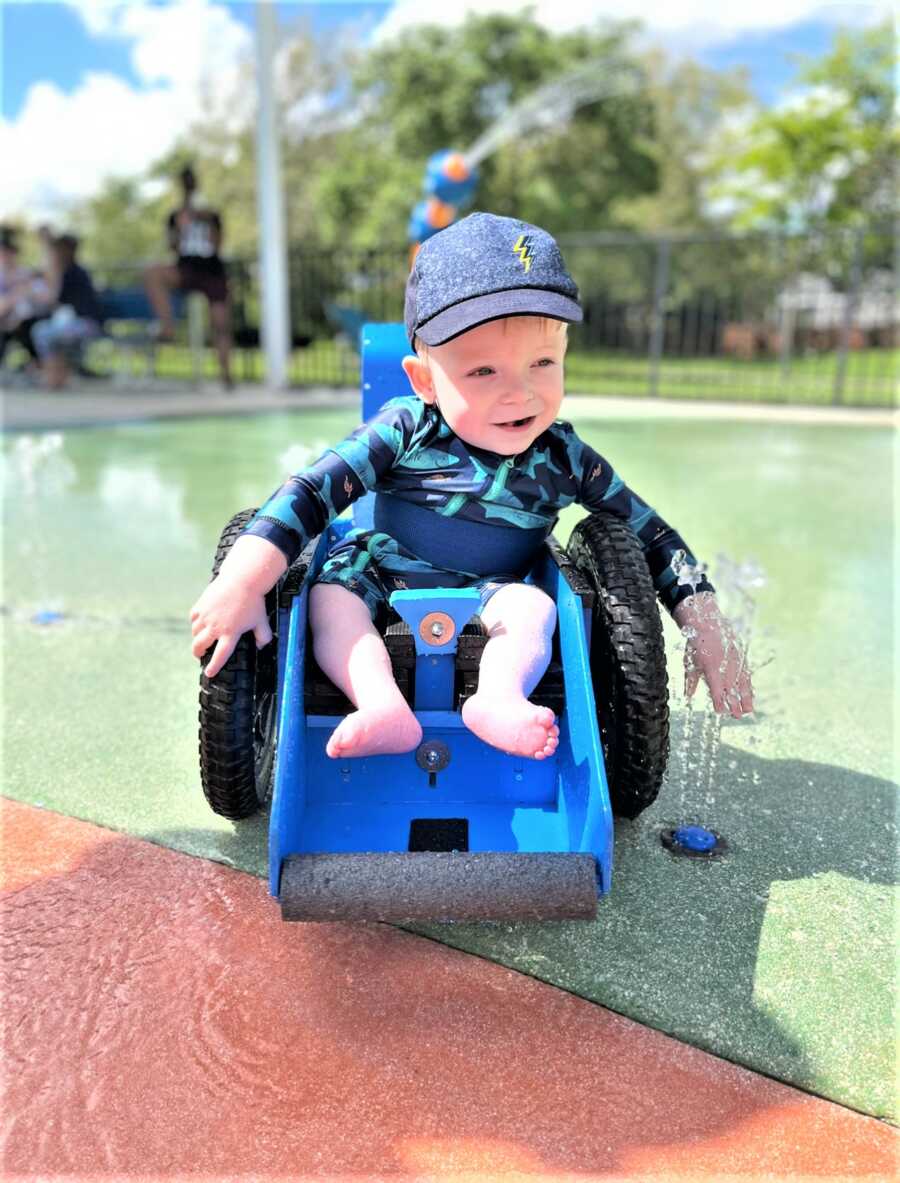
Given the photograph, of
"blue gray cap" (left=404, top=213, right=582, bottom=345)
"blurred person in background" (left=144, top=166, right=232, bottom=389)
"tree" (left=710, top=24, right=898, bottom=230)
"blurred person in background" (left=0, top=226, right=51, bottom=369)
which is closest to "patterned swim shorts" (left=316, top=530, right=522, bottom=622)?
"blue gray cap" (left=404, top=213, right=582, bottom=345)

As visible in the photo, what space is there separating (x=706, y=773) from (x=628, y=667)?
24.3 inches

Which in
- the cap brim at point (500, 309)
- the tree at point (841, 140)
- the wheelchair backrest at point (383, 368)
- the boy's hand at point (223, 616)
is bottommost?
the boy's hand at point (223, 616)


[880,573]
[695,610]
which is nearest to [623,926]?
[695,610]

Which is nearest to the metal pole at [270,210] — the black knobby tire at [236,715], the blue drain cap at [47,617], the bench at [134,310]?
the bench at [134,310]

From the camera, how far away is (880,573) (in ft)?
13.5

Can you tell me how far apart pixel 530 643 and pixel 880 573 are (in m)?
2.87

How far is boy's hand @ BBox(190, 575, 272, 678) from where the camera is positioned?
5.58 feet

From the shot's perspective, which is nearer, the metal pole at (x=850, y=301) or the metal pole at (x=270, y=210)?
the metal pole at (x=270, y=210)

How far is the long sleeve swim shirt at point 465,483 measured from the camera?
6.08ft

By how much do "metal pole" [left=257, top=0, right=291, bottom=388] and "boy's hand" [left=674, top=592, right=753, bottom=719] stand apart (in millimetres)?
10113

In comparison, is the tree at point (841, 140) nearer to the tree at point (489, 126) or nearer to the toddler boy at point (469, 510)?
the tree at point (489, 126)

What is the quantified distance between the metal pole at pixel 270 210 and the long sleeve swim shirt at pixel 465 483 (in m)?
9.93

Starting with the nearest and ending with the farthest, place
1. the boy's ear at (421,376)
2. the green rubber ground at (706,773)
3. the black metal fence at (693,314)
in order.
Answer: the green rubber ground at (706,773)
the boy's ear at (421,376)
the black metal fence at (693,314)

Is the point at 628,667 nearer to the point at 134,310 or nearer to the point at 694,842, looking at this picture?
the point at 694,842
